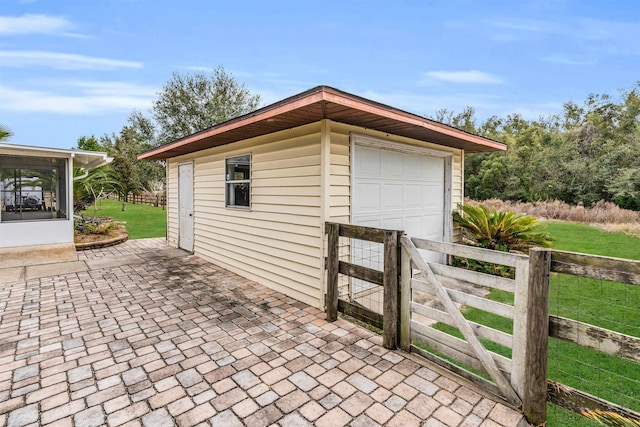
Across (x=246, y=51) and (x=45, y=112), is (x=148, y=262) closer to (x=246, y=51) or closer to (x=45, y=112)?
(x=246, y=51)

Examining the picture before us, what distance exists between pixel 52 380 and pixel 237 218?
11.1 ft

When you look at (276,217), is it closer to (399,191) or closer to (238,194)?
(238,194)

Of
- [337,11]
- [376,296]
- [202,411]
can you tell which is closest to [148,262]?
[376,296]

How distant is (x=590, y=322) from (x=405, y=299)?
2619 millimetres

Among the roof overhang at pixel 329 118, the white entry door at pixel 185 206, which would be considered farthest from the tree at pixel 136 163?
the roof overhang at pixel 329 118

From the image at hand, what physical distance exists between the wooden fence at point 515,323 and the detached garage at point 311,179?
4.15ft

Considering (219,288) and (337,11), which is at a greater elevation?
(337,11)

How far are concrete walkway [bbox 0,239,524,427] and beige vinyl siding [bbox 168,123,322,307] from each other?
1.62ft

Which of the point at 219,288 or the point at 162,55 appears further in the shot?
the point at 162,55

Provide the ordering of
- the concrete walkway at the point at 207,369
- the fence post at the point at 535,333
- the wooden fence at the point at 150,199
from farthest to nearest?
1. the wooden fence at the point at 150,199
2. the concrete walkway at the point at 207,369
3. the fence post at the point at 535,333

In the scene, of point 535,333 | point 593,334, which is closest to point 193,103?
point 535,333

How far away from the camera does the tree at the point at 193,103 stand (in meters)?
17.5

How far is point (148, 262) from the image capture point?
6145 mm

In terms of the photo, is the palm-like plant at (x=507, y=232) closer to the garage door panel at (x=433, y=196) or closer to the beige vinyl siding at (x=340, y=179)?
the garage door panel at (x=433, y=196)
